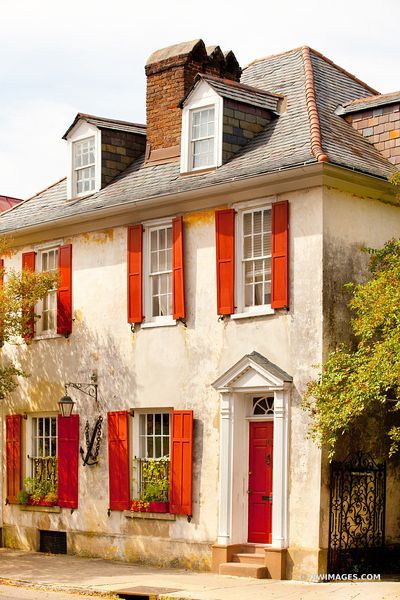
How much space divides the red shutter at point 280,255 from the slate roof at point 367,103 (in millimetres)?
3242

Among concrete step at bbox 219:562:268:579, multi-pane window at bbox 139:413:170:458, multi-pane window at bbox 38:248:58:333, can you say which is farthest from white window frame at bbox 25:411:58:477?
concrete step at bbox 219:562:268:579

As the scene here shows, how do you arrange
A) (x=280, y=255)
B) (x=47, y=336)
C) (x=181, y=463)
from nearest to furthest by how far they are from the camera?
(x=280, y=255)
(x=181, y=463)
(x=47, y=336)

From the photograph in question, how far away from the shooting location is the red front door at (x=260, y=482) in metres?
19.0

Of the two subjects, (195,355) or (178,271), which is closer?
(195,355)

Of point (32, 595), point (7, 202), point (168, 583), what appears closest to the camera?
point (32, 595)

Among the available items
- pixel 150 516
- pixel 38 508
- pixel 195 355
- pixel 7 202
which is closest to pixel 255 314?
pixel 195 355

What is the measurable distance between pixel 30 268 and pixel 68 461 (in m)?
4.04

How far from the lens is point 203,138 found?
68.4 feet

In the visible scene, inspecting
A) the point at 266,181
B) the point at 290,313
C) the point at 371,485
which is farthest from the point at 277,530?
the point at 266,181

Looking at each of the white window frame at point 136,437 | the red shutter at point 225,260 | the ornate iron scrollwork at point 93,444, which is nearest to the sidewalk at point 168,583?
the white window frame at point 136,437

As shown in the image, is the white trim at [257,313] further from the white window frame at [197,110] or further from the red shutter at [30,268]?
the red shutter at [30,268]

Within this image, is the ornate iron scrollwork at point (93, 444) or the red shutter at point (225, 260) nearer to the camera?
the red shutter at point (225, 260)

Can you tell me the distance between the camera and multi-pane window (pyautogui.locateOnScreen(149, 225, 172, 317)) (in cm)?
2092

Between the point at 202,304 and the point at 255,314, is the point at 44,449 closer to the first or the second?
the point at 202,304
